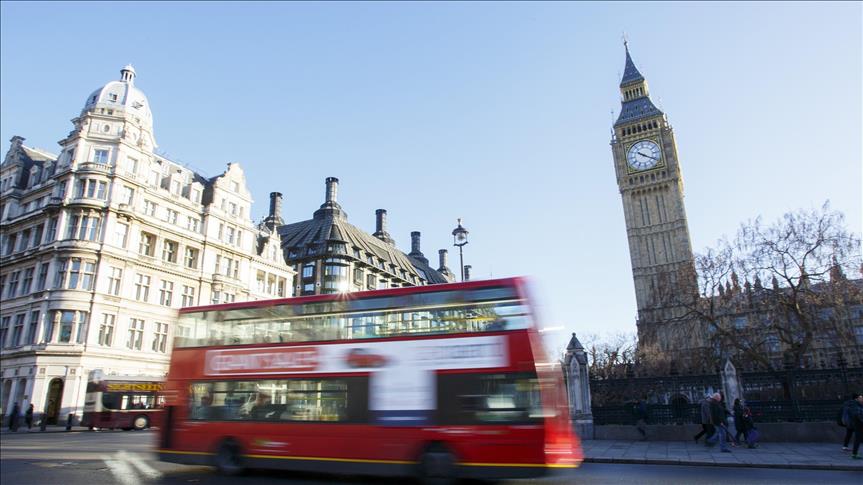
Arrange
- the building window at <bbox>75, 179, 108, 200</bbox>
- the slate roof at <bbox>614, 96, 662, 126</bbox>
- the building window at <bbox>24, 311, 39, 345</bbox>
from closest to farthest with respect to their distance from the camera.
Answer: the building window at <bbox>24, 311, 39, 345</bbox>
the building window at <bbox>75, 179, 108, 200</bbox>
the slate roof at <bbox>614, 96, 662, 126</bbox>

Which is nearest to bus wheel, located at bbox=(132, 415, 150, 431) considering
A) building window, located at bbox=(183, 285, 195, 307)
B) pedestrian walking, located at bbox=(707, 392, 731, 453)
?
building window, located at bbox=(183, 285, 195, 307)

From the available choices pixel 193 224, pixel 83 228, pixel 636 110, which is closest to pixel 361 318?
pixel 83 228

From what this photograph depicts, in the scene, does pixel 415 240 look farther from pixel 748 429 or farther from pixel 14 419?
pixel 748 429

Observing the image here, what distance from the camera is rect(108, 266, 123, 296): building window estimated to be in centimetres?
3638

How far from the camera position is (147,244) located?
39.9 m

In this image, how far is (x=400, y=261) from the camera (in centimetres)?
7781

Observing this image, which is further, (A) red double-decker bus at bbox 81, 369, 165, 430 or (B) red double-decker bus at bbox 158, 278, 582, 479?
(A) red double-decker bus at bbox 81, 369, 165, 430

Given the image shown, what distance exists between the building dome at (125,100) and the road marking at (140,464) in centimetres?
3313

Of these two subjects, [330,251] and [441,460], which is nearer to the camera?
[441,460]

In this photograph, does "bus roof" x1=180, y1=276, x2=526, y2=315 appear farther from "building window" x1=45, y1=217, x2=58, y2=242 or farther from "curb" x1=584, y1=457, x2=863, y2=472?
"building window" x1=45, y1=217, x2=58, y2=242

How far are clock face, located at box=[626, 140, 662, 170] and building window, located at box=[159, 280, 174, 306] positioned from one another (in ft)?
257

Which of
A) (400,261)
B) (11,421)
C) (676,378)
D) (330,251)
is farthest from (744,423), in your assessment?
(400,261)

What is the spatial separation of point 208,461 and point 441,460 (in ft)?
19.0

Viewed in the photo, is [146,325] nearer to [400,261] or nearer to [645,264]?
[400,261]
